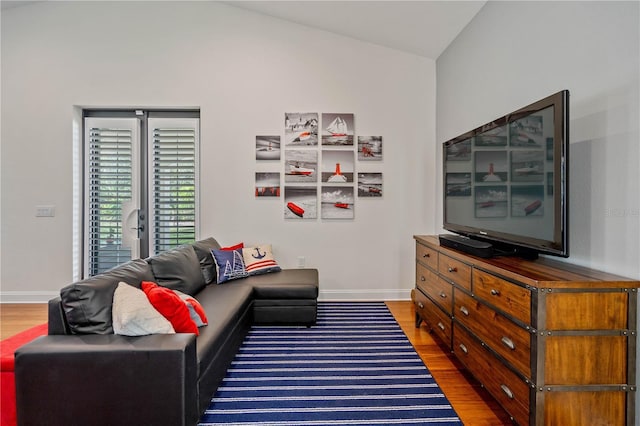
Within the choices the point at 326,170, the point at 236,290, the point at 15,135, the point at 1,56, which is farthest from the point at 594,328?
the point at 1,56

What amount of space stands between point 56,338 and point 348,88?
142 inches

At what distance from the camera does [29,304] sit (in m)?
3.87

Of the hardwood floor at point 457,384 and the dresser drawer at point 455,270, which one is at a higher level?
the dresser drawer at point 455,270

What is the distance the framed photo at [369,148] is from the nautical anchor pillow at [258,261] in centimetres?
163

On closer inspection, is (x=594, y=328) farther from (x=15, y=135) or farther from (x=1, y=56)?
(x=1, y=56)

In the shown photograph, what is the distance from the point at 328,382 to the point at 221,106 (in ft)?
10.7

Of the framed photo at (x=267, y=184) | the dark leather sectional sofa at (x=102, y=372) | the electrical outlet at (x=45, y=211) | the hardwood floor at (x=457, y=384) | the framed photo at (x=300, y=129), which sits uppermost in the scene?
the framed photo at (x=300, y=129)

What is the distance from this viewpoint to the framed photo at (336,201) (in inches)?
158

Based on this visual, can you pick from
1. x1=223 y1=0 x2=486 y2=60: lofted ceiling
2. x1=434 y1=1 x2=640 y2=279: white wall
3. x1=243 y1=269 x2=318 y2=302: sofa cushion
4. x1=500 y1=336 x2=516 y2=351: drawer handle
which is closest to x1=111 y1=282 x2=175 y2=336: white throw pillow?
x1=243 y1=269 x2=318 y2=302: sofa cushion

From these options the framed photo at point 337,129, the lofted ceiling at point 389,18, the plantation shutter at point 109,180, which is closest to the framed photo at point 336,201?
the framed photo at point 337,129

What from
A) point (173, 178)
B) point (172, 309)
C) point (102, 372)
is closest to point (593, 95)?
point (172, 309)

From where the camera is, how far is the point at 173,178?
4090 millimetres

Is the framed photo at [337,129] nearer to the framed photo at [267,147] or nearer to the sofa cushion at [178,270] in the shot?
the framed photo at [267,147]

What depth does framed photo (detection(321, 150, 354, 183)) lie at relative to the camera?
158 inches
